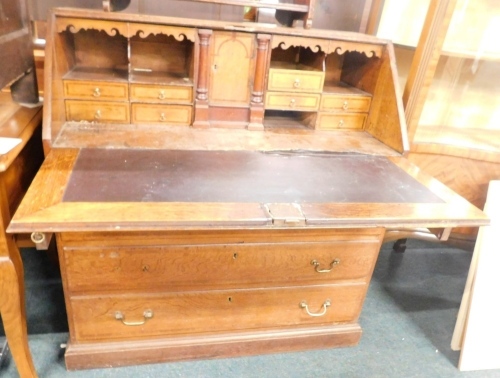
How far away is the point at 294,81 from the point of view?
1.63 metres

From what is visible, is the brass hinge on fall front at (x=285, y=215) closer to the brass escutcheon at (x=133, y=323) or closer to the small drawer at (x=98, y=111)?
the brass escutcheon at (x=133, y=323)

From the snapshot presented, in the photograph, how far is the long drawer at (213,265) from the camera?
4.09 ft

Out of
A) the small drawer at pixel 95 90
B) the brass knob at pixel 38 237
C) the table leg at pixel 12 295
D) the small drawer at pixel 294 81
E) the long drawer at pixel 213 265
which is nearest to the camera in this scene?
the brass knob at pixel 38 237

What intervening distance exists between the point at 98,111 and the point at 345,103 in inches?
38.5

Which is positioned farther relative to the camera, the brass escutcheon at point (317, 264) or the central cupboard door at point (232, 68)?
the central cupboard door at point (232, 68)

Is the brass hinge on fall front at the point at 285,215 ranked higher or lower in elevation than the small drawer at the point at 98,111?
lower

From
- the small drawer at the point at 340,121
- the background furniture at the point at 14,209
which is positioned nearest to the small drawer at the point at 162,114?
the background furniture at the point at 14,209

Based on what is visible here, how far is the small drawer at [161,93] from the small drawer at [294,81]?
322 mm

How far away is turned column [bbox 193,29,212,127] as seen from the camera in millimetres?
Answer: 1503

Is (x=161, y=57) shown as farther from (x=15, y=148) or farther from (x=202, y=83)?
(x=15, y=148)

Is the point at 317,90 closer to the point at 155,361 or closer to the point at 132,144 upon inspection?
the point at 132,144

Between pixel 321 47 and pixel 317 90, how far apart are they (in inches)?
6.5

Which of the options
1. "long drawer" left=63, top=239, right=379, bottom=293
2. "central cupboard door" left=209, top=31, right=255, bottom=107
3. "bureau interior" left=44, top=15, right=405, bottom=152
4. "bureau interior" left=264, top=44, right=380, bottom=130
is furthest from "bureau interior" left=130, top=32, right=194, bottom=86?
"long drawer" left=63, top=239, right=379, bottom=293

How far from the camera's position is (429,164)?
1867 millimetres
